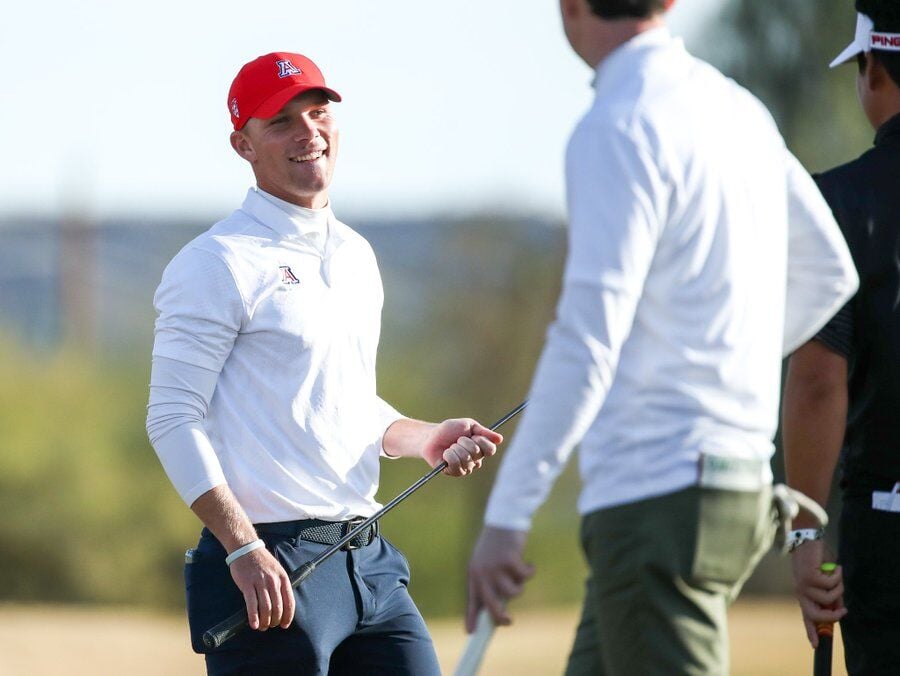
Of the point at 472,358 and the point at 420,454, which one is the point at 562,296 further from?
the point at 472,358

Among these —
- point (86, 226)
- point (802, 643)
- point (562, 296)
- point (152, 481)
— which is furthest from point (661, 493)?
point (86, 226)

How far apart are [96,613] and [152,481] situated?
3.27 meters

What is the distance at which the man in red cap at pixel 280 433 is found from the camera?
3309 mm

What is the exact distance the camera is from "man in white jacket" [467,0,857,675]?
7.69ft

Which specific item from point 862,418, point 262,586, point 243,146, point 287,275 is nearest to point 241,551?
point 262,586

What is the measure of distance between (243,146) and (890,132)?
148cm

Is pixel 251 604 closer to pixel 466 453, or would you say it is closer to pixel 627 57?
pixel 466 453

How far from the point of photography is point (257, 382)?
336 cm

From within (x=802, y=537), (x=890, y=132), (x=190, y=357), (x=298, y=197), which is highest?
(x=890, y=132)

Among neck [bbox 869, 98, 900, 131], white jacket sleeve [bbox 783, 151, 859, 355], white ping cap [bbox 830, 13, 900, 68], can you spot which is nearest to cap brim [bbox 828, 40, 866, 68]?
white ping cap [bbox 830, 13, 900, 68]

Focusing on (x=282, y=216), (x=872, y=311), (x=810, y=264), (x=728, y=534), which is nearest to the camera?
(x=728, y=534)

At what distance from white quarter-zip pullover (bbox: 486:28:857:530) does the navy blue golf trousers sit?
3.34 feet

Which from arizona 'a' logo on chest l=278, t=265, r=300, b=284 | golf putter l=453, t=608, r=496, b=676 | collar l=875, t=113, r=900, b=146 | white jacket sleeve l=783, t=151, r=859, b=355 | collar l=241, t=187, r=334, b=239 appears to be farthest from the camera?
collar l=241, t=187, r=334, b=239

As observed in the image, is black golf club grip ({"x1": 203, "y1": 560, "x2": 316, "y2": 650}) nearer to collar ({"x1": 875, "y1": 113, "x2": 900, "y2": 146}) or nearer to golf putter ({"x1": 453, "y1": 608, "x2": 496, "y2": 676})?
golf putter ({"x1": 453, "y1": 608, "x2": 496, "y2": 676})
